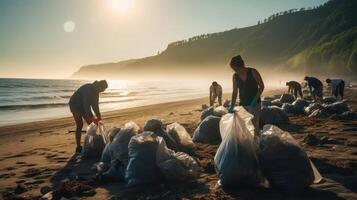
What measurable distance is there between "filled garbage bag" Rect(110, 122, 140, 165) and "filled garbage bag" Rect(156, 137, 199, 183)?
745mm

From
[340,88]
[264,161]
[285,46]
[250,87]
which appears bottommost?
[264,161]

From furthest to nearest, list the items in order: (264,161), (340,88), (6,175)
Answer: (340,88) → (6,175) → (264,161)

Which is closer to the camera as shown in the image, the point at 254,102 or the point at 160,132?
the point at 254,102

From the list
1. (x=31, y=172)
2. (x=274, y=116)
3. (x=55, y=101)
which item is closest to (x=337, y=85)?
(x=274, y=116)

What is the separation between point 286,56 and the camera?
11012 cm

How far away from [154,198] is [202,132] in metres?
3.47

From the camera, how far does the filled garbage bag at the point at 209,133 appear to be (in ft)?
22.6

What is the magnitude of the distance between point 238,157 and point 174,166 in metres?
0.89

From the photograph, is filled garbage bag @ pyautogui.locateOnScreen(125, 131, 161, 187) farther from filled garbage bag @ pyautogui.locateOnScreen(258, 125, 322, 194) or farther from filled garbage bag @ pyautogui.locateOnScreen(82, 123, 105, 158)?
filled garbage bag @ pyautogui.locateOnScreen(82, 123, 105, 158)

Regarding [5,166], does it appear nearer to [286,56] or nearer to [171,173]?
[171,173]

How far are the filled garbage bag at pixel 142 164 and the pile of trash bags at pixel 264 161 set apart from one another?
34.2 inches

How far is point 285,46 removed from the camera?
410ft

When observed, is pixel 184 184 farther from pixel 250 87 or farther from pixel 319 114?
pixel 319 114

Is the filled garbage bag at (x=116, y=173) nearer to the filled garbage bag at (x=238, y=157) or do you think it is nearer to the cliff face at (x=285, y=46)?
the filled garbage bag at (x=238, y=157)
